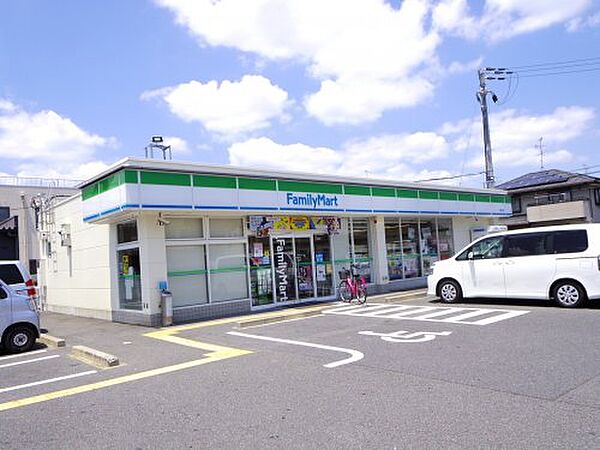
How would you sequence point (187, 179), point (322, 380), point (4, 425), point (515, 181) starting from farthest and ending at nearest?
point (515, 181), point (187, 179), point (322, 380), point (4, 425)

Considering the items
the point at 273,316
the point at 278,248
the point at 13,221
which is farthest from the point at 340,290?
the point at 13,221

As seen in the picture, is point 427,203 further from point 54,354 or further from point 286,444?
point 286,444

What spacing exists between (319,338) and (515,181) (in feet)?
129

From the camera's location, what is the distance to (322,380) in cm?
668

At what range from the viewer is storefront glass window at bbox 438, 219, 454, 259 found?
2170 cm

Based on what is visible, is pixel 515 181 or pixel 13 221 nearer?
pixel 13 221

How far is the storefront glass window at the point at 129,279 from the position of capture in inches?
534

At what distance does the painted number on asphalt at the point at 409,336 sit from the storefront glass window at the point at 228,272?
542 cm

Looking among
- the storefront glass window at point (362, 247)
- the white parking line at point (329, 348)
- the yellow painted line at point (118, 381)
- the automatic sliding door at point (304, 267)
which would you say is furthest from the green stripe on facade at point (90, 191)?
the storefront glass window at point (362, 247)

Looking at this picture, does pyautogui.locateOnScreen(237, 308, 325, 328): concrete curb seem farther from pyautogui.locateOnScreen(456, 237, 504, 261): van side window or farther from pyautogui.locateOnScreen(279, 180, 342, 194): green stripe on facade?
pyautogui.locateOnScreen(456, 237, 504, 261): van side window

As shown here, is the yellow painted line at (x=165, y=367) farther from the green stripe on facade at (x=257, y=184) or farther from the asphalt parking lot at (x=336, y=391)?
the green stripe on facade at (x=257, y=184)

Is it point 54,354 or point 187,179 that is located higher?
point 187,179

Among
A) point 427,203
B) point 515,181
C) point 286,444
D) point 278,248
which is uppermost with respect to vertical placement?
point 515,181

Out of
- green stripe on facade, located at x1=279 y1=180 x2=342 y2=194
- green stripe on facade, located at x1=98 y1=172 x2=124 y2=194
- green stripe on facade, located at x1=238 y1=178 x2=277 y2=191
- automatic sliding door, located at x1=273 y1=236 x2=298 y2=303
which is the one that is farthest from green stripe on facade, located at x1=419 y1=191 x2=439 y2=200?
green stripe on facade, located at x1=98 y1=172 x2=124 y2=194
